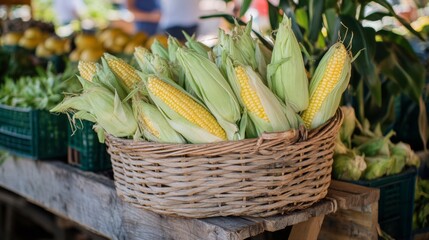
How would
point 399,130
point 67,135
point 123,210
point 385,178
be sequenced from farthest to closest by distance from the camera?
point 399,130, point 67,135, point 385,178, point 123,210

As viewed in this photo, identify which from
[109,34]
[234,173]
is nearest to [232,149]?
[234,173]

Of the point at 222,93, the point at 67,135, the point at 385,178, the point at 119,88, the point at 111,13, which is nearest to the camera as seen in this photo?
the point at 222,93

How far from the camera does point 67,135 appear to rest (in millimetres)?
2035

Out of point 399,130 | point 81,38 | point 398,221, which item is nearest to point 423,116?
point 399,130

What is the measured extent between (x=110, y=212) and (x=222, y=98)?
57 centimetres

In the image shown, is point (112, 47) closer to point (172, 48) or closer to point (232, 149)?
point (172, 48)

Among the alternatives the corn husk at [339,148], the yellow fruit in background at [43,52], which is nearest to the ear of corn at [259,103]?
Result: the corn husk at [339,148]

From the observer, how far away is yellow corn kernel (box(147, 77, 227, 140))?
4.29 feet

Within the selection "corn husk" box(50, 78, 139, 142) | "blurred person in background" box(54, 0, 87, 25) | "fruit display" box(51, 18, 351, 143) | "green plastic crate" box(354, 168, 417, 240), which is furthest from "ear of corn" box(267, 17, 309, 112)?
"blurred person in background" box(54, 0, 87, 25)

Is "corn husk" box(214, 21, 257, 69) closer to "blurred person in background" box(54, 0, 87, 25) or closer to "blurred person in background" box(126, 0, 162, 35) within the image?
"blurred person in background" box(126, 0, 162, 35)

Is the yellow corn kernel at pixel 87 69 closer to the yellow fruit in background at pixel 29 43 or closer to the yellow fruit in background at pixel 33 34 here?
the yellow fruit in background at pixel 29 43

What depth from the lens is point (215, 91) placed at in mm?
1300

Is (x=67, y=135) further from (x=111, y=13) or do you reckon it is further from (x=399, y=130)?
(x=111, y=13)

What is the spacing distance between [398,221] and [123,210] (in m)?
0.89
